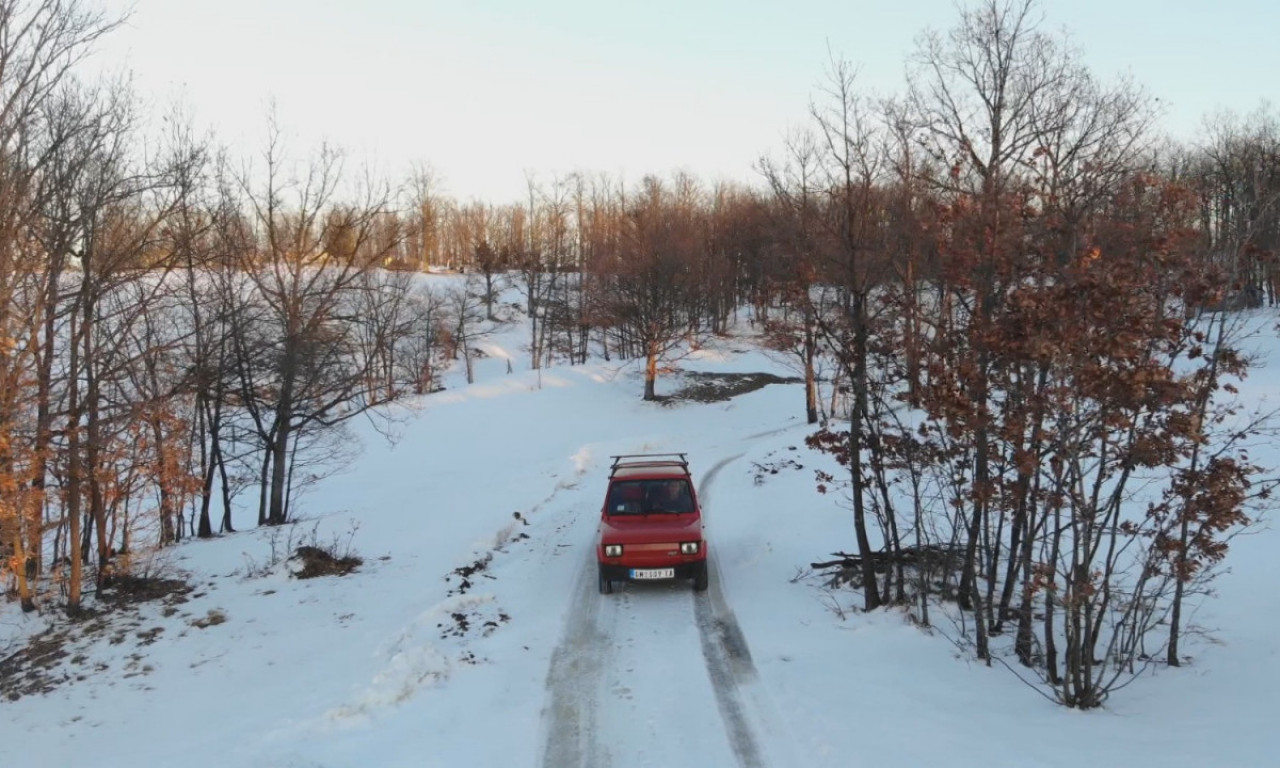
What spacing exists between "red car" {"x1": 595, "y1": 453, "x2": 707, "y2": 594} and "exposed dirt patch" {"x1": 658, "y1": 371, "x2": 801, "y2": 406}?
2657 cm

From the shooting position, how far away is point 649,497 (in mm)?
12055

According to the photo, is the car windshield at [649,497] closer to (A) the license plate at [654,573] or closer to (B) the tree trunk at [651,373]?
(A) the license plate at [654,573]

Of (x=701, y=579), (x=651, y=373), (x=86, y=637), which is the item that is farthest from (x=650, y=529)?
(x=651, y=373)

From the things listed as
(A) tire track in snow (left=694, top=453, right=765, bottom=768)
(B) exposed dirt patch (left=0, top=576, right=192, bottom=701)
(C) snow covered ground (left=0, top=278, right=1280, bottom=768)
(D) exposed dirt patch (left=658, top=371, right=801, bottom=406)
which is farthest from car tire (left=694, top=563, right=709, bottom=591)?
(D) exposed dirt patch (left=658, top=371, right=801, bottom=406)

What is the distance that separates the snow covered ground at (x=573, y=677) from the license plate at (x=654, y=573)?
339mm

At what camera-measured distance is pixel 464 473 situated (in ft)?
88.4

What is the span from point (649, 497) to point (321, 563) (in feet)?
18.5

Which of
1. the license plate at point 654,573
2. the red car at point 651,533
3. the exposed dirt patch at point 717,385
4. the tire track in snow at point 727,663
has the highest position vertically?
the exposed dirt patch at point 717,385

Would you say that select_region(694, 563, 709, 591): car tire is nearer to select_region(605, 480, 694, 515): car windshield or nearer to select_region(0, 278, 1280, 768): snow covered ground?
select_region(0, 278, 1280, 768): snow covered ground

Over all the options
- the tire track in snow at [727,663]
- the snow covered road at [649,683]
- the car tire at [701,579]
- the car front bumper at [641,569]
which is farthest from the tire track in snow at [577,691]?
the car tire at [701,579]

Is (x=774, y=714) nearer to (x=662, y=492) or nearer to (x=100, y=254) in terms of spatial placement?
(x=662, y=492)

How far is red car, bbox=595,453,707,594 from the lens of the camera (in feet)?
34.7

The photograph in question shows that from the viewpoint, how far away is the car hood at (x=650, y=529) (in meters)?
10.7

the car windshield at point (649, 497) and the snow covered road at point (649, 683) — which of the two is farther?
the car windshield at point (649, 497)
